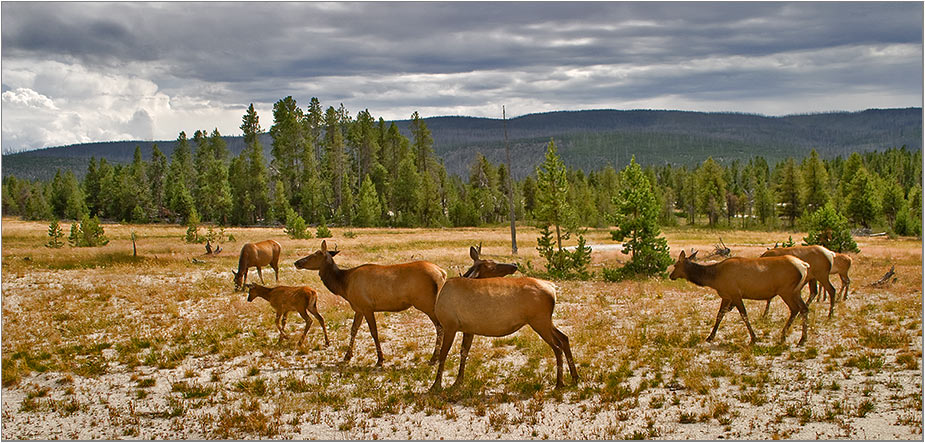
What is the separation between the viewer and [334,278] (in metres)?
13.3

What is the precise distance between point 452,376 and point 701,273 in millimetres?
6453

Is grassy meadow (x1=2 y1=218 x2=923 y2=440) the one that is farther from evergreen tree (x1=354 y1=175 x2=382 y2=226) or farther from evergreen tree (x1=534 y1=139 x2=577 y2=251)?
evergreen tree (x1=354 y1=175 x2=382 y2=226)

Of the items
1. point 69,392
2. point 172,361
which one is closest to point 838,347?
point 172,361

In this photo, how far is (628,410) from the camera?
9.10m

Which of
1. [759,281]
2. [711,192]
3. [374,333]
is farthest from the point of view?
[711,192]

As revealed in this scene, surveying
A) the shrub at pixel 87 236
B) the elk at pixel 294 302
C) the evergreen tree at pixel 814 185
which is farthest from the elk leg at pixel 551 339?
the evergreen tree at pixel 814 185

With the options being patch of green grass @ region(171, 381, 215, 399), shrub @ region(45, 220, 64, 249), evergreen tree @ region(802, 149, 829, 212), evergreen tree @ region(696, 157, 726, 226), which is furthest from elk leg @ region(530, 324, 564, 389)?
evergreen tree @ region(696, 157, 726, 226)

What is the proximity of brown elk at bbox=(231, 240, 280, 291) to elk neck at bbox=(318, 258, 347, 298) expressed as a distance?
10.3 metres

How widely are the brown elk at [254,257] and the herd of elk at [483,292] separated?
25.9ft

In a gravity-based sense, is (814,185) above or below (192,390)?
below

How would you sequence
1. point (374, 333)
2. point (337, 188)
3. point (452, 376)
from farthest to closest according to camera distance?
point (337, 188)
point (374, 333)
point (452, 376)

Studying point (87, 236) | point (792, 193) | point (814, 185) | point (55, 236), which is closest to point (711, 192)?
point (792, 193)

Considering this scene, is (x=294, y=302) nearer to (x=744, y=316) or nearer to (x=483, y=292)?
(x=483, y=292)

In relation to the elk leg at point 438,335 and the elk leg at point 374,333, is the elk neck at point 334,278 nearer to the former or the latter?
the elk leg at point 374,333
